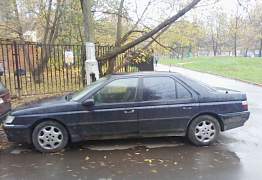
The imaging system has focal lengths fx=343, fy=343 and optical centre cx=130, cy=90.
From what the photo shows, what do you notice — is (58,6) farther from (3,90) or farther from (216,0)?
(3,90)

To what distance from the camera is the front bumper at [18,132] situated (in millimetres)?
6012

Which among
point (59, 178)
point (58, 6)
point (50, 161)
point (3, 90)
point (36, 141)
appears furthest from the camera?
point (58, 6)

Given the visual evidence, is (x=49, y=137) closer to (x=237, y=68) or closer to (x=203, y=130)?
(x=203, y=130)

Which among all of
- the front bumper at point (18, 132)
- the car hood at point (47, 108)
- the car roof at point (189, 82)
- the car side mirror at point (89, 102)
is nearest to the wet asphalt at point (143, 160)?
the front bumper at point (18, 132)

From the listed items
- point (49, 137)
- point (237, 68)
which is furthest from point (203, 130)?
point (237, 68)

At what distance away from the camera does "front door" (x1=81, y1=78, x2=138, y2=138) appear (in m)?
6.11

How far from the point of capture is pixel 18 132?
19.8ft

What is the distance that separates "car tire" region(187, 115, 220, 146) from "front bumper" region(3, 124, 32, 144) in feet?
9.53

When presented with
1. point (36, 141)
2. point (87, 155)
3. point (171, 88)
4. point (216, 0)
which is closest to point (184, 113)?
point (171, 88)

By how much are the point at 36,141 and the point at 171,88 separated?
262 cm

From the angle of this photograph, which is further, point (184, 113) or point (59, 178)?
point (184, 113)

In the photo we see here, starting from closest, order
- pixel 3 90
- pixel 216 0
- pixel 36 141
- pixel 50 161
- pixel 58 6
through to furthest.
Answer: pixel 50 161, pixel 36 141, pixel 3 90, pixel 216 0, pixel 58 6

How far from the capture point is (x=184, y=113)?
20.5ft

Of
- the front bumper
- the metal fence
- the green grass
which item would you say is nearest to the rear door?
the front bumper
